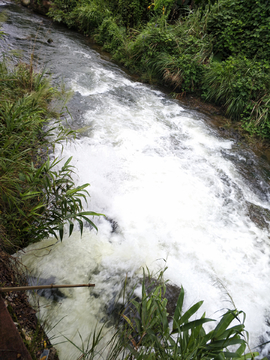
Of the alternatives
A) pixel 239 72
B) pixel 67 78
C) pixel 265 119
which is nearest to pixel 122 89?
pixel 67 78

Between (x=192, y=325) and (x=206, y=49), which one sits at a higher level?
(x=206, y=49)

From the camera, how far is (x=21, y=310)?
1.70 meters

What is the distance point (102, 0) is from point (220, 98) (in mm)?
6140

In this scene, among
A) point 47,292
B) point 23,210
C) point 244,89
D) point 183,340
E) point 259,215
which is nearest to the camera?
point 183,340

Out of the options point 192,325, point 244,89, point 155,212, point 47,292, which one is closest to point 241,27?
point 244,89

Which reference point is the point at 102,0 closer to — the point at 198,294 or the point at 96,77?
the point at 96,77

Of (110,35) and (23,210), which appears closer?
(23,210)

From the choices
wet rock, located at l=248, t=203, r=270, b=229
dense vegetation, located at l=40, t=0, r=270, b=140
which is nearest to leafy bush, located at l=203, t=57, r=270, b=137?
dense vegetation, located at l=40, t=0, r=270, b=140

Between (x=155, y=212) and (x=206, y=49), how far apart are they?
5139 millimetres

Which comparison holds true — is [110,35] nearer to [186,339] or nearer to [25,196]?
[25,196]

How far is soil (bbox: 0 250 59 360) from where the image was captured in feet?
4.87

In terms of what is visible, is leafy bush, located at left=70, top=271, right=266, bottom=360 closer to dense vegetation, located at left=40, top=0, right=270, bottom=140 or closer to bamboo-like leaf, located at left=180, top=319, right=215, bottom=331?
bamboo-like leaf, located at left=180, top=319, right=215, bottom=331

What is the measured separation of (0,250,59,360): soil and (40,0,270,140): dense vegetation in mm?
5177

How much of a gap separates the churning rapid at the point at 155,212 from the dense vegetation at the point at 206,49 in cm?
82
